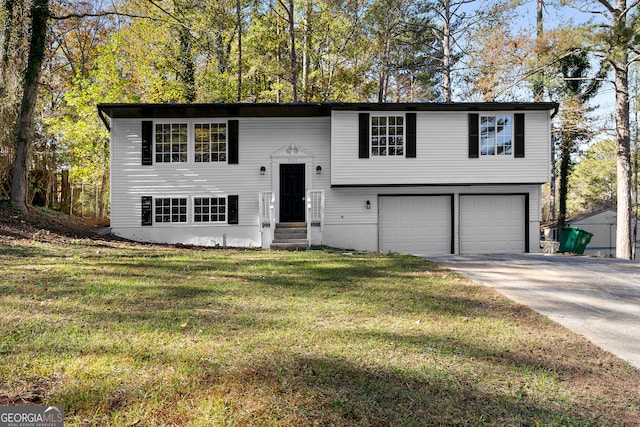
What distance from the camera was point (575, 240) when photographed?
1531cm

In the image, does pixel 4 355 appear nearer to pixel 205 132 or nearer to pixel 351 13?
pixel 205 132

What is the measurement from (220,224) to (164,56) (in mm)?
11160

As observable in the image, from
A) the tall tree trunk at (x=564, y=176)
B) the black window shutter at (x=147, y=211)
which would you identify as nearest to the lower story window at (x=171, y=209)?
the black window shutter at (x=147, y=211)

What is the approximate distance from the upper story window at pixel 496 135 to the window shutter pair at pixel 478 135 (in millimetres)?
120

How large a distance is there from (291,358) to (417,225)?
11.2 metres

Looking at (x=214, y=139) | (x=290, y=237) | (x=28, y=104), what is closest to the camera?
(x=28, y=104)

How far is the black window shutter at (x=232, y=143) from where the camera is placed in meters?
13.6

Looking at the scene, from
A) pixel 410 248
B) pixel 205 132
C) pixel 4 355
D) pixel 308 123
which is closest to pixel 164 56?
pixel 205 132

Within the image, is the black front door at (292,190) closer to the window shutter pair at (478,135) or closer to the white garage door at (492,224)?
the white garage door at (492,224)

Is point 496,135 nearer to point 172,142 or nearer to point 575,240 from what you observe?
point 575,240

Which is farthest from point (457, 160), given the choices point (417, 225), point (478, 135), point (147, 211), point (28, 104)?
point (28, 104)

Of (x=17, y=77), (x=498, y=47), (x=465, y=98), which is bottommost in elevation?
(x=17, y=77)

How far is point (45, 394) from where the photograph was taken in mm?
2520

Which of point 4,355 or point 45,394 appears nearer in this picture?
point 45,394
